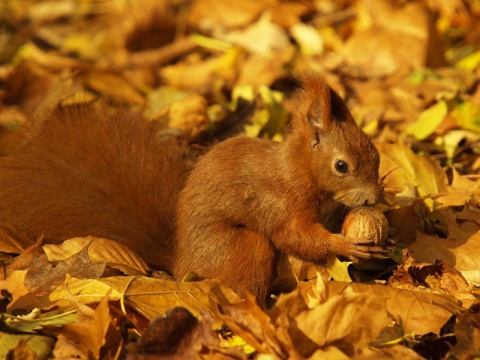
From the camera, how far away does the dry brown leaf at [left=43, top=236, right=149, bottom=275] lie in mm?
2477

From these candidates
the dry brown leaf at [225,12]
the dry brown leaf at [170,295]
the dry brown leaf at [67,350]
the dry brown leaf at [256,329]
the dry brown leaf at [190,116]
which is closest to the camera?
the dry brown leaf at [256,329]

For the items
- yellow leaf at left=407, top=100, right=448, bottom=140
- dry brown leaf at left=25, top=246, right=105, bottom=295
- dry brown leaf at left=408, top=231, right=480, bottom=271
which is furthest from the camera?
yellow leaf at left=407, top=100, right=448, bottom=140

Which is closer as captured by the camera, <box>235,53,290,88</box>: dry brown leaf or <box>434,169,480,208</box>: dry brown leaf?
<box>434,169,480,208</box>: dry brown leaf

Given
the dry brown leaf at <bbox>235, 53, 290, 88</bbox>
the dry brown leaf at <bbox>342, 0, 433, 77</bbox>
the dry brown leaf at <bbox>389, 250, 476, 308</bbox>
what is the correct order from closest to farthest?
the dry brown leaf at <bbox>389, 250, 476, 308</bbox>
the dry brown leaf at <bbox>235, 53, 290, 88</bbox>
the dry brown leaf at <bbox>342, 0, 433, 77</bbox>

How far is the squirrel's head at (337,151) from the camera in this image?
2477mm

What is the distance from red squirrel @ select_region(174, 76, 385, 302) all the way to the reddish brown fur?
13 centimetres

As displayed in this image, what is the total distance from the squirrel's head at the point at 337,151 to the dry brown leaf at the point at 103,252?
734 mm

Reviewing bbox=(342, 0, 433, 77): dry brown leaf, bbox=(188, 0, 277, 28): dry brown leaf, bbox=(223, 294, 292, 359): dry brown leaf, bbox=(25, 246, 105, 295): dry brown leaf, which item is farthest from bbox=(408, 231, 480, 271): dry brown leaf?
bbox=(188, 0, 277, 28): dry brown leaf

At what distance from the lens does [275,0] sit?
507 centimetres

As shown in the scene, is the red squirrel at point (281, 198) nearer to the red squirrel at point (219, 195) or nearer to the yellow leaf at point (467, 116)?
the red squirrel at point (219, 195)

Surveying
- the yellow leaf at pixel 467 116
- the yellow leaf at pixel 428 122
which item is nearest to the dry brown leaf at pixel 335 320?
the yellow leaf at pixel 428 122

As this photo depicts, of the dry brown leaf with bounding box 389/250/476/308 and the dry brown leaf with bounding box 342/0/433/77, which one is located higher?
the dry brown leaf with bounding box 342/0/433/77

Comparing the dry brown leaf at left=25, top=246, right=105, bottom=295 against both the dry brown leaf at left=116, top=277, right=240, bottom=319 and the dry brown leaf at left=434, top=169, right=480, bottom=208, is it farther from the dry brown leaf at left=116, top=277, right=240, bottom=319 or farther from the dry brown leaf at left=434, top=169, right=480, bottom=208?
the dry brown leaf at left=434, top=169, right=480, bottom=208

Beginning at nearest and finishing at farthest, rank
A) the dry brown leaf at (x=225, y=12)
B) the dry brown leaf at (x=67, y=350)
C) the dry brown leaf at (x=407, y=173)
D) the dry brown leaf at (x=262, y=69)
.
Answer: the dry brown leaf at (x=67, y=350)
the dry brown leaf at (x=407, y=173)
the dry brown leaf at (x=262, y=69)
the dry brown leaf at (x=225, y=12)
